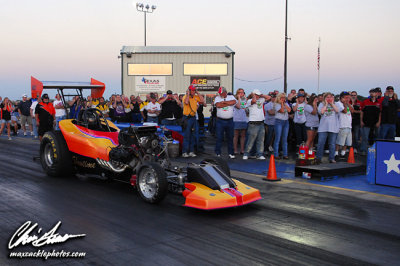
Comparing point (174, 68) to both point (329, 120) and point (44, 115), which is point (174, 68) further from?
point (329, 120)

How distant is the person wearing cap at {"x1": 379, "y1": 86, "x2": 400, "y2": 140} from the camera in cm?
1203

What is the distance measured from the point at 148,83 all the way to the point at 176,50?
10.1ft

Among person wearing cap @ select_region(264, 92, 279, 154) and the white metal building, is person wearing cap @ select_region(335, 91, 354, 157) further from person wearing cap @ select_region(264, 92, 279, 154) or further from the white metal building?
the white metal building

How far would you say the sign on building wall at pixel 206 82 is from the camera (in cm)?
2905

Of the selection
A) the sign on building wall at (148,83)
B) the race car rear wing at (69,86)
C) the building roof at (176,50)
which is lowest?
the race car rear wing at (69,86)

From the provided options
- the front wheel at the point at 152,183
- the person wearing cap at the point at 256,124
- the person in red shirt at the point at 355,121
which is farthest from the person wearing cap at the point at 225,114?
the front wheel at the point at 152,183

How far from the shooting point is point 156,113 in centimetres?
1492

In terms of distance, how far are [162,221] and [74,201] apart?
1.90m

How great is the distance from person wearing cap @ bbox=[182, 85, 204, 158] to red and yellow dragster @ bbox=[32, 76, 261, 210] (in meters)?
3.35

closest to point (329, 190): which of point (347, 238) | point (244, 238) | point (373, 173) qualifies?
point (373, 173)

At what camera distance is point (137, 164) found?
300 inches

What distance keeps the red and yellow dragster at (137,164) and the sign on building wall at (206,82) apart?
1986 cm

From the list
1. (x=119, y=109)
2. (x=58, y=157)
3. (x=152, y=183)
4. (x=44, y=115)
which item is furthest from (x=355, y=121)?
(x=44, y=115)
